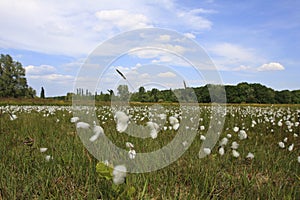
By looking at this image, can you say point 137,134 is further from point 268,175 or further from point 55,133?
point 268,175

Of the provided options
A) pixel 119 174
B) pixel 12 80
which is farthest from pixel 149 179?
pixel 12 80

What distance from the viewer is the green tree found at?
5256cm

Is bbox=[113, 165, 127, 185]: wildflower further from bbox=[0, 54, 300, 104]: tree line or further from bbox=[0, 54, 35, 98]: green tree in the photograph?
bbox=[0, 54, 35, 98]: green tree

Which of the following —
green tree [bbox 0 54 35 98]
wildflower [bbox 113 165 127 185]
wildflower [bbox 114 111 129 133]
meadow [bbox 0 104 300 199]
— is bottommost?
meadow [bbox 0 104 300 199]

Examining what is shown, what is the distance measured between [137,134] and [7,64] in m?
59.4

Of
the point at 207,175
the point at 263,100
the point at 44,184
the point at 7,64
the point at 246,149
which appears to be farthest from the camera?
the point at 7,64

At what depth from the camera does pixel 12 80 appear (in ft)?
179

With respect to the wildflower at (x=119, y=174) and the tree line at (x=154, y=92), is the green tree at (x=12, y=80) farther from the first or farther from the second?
the wildflower at (x=119, y=174)

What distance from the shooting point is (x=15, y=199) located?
2.12 metres

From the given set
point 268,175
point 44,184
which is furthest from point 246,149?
point 44,184

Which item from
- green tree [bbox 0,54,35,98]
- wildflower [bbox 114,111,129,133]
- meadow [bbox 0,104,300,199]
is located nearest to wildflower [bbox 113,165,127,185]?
meadow [bbox 0,104,300,199]

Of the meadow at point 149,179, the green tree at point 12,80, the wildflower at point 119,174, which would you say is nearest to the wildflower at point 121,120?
the wildflower at point 119,174

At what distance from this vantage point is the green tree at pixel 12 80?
172 feet

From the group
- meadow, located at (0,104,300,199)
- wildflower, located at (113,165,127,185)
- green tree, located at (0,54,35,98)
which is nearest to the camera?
wildflower, located at (113,165,127,185)
